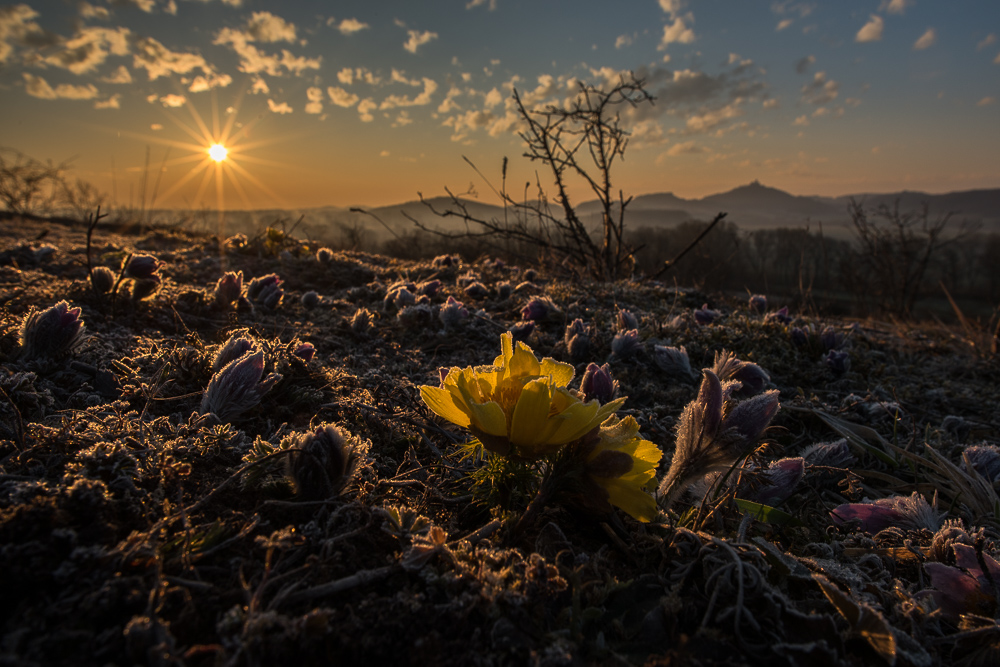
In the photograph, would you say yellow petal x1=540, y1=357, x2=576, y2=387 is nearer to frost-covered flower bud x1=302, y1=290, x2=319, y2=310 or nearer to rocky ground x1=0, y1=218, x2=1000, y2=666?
rocky ground x1=0, y1=218, x2=1000, y2=666

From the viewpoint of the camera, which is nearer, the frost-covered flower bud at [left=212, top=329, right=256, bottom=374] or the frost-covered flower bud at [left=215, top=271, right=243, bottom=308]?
the frost-covered flower bud at [left=212, top=329, right=256, bottom=374]

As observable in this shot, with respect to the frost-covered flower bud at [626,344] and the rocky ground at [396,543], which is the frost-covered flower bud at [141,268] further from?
the frost-covered flower bud at [626,344]

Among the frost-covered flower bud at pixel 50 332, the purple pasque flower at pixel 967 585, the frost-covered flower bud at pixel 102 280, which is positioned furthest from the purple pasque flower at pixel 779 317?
the frost-covered flower bud at pixel 102 280

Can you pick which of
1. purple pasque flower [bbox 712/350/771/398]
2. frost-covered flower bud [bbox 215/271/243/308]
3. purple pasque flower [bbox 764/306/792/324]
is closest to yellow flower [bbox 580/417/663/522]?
purple pasque flower [bbox 712/350/771/398]

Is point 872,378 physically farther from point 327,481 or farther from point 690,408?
point 327,481

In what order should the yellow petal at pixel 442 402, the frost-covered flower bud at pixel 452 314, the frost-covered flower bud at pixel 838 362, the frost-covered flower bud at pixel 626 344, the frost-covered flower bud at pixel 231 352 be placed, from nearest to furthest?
the yellow petal at pixel 442 402 < the frost-covered flower bud at pixel 231 352 < the frost-covered flower bud at pixel 626 344 < the frost-covered flower bud at pixel 838 362 < the frost-covered flower bud at pixel 452 314

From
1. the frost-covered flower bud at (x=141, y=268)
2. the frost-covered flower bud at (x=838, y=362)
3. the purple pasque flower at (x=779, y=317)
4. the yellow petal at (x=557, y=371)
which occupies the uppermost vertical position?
the frost-covered flower bud at (x=141, y=268)

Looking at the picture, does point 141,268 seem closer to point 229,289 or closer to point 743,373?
point 229,289
